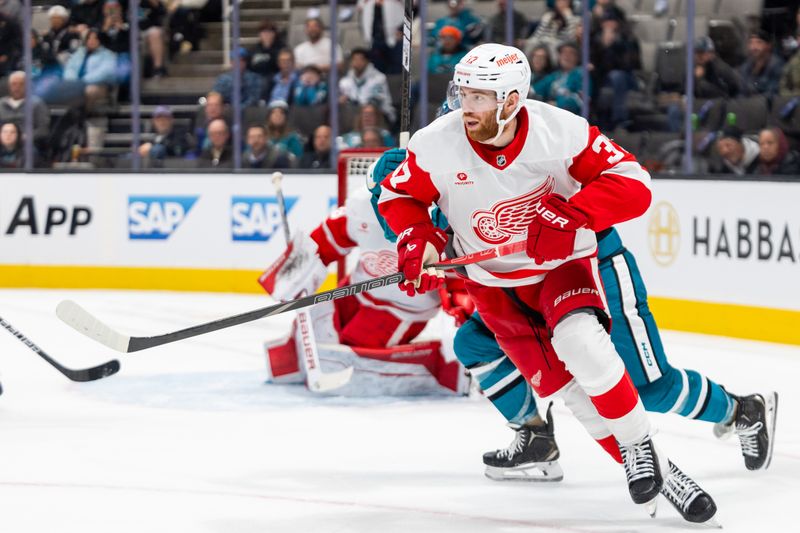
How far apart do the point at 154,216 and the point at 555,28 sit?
8.33ft

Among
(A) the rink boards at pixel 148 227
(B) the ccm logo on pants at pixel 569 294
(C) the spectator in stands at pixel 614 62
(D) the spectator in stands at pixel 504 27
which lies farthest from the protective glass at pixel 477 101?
(A) the rink boards at pixel 148 227

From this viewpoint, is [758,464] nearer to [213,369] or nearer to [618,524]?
[618,524]

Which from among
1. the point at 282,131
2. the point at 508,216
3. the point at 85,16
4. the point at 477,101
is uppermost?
the point at 477,101

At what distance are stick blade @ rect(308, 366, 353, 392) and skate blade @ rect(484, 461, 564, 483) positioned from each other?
1.09m

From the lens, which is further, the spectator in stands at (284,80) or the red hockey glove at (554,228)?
the spectator in stands at (284,80)

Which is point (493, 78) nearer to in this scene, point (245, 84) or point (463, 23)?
point (463, 23)

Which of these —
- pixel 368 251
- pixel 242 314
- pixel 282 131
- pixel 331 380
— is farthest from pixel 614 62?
pixel 242 314

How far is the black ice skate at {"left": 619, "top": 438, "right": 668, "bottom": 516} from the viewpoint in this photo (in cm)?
285

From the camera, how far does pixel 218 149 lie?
768 centimetres

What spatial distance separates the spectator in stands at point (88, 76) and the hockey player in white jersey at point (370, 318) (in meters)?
3.71

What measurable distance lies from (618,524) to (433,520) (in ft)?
1.38

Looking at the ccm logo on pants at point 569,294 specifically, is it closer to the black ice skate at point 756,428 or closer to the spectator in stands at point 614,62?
the black ice skate at point 756,428

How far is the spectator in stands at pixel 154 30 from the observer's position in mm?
7887

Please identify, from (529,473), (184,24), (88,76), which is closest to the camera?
(529,473)
